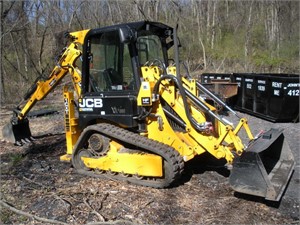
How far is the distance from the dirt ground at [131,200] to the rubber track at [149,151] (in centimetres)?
11

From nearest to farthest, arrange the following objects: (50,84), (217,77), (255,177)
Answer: (255,177), (50,84), (217,77)

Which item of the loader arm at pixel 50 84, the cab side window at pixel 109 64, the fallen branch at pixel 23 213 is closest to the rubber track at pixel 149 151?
the cab side window at pixel 109 64

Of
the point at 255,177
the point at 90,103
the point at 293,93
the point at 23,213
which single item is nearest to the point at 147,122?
the point at 90,103

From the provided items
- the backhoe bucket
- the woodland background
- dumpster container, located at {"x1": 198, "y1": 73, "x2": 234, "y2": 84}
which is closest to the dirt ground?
the backhoe bucket

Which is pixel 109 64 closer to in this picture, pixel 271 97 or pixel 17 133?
pixel 17 133

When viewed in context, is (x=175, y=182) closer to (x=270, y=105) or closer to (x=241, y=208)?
(x=241, y=208)

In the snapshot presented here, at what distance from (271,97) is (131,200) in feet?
22.1

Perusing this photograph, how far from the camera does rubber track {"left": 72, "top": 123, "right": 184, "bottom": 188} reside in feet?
15.9

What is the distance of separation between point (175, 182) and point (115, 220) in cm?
133

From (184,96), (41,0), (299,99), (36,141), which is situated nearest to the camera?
(184,96)

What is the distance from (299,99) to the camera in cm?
955

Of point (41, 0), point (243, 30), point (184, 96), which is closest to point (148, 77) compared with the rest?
point (184, 96)

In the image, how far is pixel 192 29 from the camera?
80.9ft

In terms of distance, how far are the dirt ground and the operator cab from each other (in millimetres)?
1022
